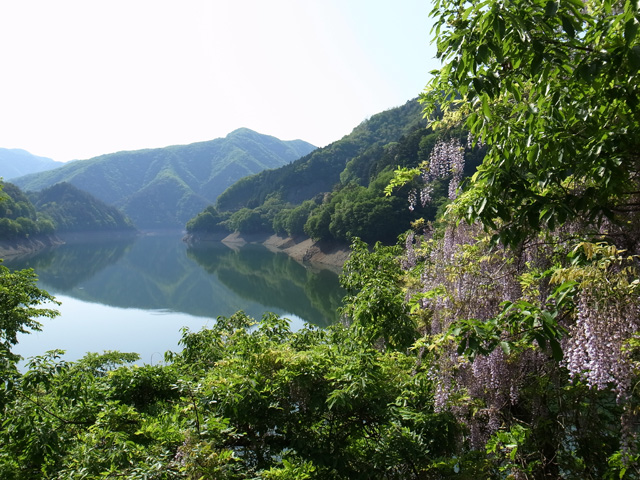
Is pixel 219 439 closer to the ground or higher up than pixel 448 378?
closer to the ground

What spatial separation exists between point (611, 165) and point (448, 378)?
8.73 feet

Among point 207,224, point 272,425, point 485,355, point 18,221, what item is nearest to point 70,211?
point 207,224

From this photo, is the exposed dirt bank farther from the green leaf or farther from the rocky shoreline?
the green leaf

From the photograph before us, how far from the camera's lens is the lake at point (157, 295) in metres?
27.0

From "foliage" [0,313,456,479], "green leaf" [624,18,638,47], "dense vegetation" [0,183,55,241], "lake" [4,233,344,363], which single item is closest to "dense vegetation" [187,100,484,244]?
"lake" [4,233,344,363]

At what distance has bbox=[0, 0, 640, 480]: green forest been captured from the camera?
2.74 meters

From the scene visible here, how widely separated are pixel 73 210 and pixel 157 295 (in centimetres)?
9122

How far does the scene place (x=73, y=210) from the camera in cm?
12119

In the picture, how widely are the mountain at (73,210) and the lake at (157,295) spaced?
41.1 m

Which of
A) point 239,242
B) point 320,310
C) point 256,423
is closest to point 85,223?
point 239,242

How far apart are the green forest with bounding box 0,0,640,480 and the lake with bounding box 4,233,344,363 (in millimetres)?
16257

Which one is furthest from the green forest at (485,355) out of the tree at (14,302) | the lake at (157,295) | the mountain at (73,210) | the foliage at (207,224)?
the mountain at (73,210)

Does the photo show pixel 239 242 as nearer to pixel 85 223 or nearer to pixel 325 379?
pixel 85 223

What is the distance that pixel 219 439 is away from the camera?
403 cm
